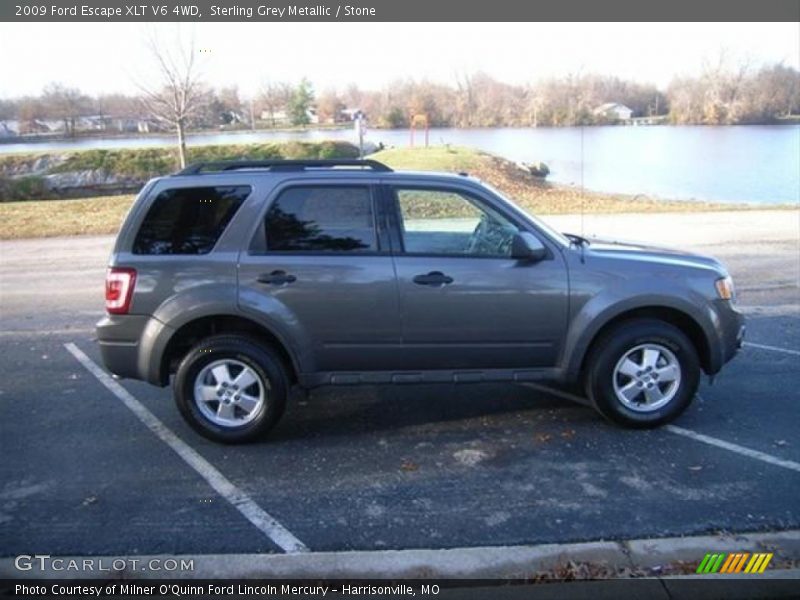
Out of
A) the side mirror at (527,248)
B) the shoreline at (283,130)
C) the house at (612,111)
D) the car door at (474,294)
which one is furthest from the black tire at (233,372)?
the house at (612,111)

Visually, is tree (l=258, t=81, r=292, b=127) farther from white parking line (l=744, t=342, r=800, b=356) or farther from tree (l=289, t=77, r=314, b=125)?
white parking line (l=744, t=342, r=800, b=356)

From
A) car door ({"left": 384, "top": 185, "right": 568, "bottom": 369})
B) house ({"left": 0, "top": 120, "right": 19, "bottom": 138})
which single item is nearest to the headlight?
car door ({"left": 384, "top": 185, "right": 568, "bottom": 369})

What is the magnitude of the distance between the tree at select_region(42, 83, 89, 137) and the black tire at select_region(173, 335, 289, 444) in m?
27.2

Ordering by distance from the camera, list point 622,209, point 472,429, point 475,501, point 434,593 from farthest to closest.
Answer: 1. point 622,209
2. point 472,429
3. point 475,501
4. point 434,593

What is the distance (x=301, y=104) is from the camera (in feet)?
125

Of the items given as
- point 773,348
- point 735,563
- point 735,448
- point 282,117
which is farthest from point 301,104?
point 735,563

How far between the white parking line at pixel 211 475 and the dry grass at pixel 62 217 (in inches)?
434

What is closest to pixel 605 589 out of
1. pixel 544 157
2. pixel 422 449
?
pixel 422 449

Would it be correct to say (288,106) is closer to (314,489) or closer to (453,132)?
(453,132)

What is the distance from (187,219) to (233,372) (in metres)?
1.09

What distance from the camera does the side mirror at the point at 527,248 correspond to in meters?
4.39

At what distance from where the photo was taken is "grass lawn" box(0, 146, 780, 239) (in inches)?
627

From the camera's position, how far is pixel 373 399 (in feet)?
17.5

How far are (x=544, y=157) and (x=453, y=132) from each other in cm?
1416
